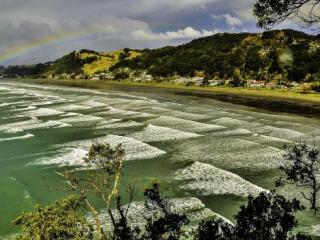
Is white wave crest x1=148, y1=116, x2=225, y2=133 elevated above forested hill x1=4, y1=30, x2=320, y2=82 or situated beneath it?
situated beneath

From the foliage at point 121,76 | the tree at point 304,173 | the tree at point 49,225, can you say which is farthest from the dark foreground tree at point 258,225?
the foliage at point 121,76

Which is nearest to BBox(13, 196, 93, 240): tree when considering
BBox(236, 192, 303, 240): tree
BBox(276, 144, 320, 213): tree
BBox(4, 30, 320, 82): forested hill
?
BBox(236, 192, 303, 240): tree

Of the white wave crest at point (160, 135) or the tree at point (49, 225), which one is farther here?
the white wave crest at point (160, 135)

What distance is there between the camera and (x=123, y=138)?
47.0 m

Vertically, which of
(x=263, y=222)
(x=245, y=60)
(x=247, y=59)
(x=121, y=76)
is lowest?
(x=121, y=76)

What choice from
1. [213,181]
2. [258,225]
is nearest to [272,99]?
[213,181]

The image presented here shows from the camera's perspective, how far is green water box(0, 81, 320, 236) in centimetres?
3022

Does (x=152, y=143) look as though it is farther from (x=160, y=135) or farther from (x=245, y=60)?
(x=245, y=60)

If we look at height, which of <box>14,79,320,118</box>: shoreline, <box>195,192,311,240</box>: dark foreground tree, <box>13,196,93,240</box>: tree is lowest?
<box>14,79,320,118</box>: shoreline

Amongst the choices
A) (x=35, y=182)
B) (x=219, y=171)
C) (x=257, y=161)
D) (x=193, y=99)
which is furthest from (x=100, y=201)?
(x=193, y=99)

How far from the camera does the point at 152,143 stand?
146ft

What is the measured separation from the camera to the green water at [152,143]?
30219mm

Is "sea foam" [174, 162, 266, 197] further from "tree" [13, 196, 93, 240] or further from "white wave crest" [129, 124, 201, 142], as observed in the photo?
"tree" [13, 196, 93, 240]

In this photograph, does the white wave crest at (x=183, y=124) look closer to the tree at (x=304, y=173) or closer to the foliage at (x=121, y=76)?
the tree at (x=304, y=173)
